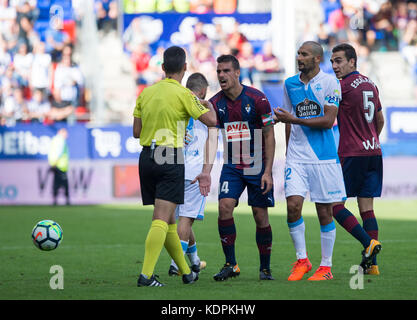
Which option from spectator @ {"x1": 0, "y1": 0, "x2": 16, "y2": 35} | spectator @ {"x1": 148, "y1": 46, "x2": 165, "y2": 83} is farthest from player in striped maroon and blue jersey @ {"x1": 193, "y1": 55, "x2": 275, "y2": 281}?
spectator @ {"x1": 0, "y1": 0, "x2": 16, "y2": 35}

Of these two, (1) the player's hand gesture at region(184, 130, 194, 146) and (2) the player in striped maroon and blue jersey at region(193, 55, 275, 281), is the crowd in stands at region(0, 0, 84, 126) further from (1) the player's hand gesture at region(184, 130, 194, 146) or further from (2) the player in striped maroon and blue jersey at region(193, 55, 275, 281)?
(2) the player in striped maroon and blue jersey at region(193, 55, 275, 281)

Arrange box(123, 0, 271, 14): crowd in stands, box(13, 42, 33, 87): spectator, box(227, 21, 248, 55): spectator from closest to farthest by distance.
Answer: box(13, 42, 33, 87): spectator → box(227, 21, 248, 55): spectator → box(123, 0, 271, 14): crowd in stands

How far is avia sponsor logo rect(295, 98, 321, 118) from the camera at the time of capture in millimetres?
7699

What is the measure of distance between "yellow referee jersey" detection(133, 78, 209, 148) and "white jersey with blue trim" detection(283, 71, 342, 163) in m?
1.13

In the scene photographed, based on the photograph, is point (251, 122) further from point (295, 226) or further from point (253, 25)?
point (253, 25)

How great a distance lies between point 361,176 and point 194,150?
1825mm

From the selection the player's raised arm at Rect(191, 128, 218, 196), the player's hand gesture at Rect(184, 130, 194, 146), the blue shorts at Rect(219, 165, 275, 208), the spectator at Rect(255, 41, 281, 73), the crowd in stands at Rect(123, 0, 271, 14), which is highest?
the crowd in stands at Rect(123, 0, 271, 14)

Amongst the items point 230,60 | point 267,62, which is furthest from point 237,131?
point 267,62

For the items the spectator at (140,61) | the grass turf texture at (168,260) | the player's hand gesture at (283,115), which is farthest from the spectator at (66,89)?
the player's hand gesture at (283,115)

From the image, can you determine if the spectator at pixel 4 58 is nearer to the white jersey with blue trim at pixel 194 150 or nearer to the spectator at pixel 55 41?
the spectator at pixel 55 41

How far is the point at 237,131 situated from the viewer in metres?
7.98

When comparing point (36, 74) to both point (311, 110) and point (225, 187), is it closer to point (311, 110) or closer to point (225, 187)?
point (225, 187)

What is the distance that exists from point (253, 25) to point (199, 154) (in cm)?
1568

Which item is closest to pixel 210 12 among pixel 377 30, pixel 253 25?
pixel 253 25
